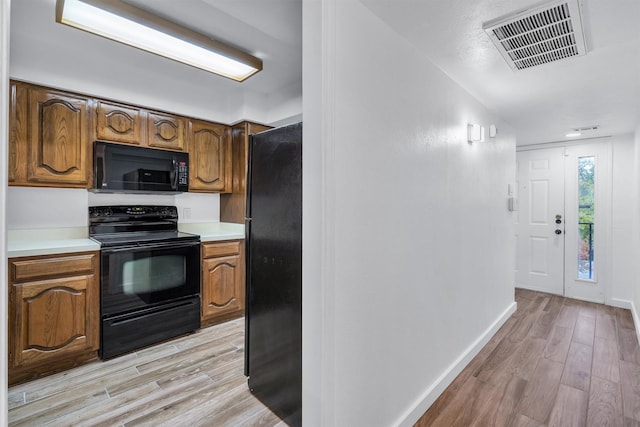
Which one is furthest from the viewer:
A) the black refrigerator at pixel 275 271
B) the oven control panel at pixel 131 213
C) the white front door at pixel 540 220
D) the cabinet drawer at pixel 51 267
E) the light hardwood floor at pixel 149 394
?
the white front door at pixel 540 220

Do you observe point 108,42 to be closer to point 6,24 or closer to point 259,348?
point 6,24

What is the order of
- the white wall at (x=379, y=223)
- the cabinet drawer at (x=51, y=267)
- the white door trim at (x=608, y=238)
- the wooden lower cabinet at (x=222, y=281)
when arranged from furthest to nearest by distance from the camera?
the white door trim at (x=608, y=238), the wooden lower cabinet at (x=222, y=281), the cabinet drawer at (x=51, y=267), the white wall at (x=379, y=223)

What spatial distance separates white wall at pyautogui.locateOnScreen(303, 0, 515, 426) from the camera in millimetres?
1284

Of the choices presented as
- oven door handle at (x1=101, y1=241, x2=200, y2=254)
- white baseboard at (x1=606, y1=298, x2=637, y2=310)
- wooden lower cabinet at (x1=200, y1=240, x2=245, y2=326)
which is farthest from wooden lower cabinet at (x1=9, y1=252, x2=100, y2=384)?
white baseboard at (x1=606, y1=298, x2=637, y2=310)

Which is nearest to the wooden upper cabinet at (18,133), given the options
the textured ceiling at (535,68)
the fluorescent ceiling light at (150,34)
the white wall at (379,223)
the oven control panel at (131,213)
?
the oven control panel at (131,213)

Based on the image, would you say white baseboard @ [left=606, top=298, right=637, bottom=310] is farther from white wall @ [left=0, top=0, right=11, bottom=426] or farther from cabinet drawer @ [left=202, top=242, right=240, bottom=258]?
white wall @ [left=0, top=0, right=11, bottom=426]

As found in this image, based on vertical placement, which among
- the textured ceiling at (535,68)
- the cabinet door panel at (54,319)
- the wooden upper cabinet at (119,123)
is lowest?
the cabinet door panel at (54,319)

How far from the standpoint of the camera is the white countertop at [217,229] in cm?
332

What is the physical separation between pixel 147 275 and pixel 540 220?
498 cm

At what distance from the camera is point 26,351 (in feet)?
7.03

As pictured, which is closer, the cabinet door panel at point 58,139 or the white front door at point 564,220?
the cabinet door panel at point 58,139

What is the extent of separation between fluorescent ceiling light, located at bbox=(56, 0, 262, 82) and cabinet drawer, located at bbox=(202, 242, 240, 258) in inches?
64.9

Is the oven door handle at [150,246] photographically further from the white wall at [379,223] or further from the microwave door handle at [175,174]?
the white wall at [379,223]

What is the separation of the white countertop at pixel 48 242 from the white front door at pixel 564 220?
525 centimetres
